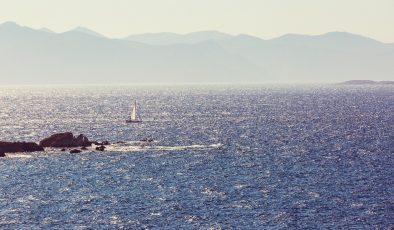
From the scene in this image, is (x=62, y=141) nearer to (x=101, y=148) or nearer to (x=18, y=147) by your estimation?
(x=101, y=148)

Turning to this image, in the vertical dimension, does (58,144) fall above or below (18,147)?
below

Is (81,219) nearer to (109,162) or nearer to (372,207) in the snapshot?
(372,207)

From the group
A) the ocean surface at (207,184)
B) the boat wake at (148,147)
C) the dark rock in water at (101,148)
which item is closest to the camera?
the ocean surface at (207,184)

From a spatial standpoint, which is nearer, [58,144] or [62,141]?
[58,144]

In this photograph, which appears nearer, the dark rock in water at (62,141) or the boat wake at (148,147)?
the boat wake at (148,147)

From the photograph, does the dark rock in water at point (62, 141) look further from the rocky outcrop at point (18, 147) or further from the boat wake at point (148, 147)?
the boat wake at point (148, 147)

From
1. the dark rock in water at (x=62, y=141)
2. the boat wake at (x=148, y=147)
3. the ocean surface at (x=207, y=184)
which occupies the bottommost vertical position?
the boat wake at (x=148, y=147)

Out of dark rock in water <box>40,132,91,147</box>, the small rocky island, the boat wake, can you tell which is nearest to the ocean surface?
the boat wake

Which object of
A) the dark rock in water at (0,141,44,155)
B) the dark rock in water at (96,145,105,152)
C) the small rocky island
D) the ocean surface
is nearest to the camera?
the ocean surface

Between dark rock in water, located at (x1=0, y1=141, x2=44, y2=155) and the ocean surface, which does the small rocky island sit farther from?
the ocean surface

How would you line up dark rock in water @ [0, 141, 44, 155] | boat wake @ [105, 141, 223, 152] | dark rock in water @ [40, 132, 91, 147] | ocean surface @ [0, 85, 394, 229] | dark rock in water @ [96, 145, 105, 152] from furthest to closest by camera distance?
dark rock in water @ [40, 132, 91, 147] < boat wake @ [105, 141, 223, 152] < dark rock in water @ [96, 145, 105, 152] < dark rock in water @ [0, 141, 44, 155] < ocean surface @ [0, 85, 394, 229]

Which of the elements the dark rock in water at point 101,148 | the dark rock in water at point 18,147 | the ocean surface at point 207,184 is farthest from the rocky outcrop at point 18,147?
the dark rock in water at point 101,148

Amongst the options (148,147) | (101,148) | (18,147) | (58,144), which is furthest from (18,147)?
(148,147)

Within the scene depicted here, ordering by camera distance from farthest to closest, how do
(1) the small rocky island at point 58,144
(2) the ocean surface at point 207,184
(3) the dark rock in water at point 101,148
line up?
(3) the dark rock in water at point 101,148 → (1) the small rocky island at point 58,144 → (2) the ocean surface at point 207,184
